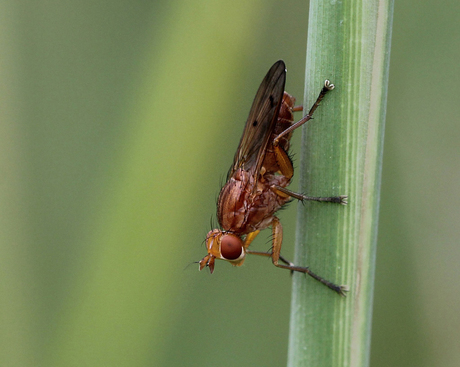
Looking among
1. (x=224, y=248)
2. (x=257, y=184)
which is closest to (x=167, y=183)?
(x=224, y=248)

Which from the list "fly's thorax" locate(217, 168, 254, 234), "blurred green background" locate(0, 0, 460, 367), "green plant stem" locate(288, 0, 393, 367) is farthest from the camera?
"fly's thorax" locate(217, 168, 254, 234)

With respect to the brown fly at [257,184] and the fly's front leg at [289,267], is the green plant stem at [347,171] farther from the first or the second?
the brown fly at [257,184]

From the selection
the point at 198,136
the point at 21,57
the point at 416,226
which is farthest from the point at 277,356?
the point at 21,57

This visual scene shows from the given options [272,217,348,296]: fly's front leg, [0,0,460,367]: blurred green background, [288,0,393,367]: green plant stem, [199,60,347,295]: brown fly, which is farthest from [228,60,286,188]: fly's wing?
[288,0,393,367]: green plant stem

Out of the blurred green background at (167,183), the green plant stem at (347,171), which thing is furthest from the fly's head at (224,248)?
the green plant stem at (347,171)

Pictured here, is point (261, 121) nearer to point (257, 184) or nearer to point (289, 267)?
point (257, 184)

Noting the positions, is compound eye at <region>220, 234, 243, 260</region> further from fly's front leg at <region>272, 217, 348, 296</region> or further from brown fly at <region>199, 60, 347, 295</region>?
fly's front leg at <region>272, 217, 348, 296</region>
